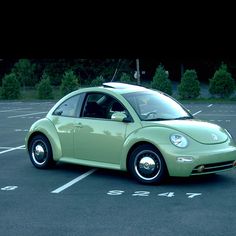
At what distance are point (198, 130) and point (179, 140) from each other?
1.47ft

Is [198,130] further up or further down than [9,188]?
further up

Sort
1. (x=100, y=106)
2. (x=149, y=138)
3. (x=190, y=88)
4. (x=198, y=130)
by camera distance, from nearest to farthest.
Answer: (x=149, y=138) → (x=198, y=130) → (x=100, y=106) → (x=190, y=88)

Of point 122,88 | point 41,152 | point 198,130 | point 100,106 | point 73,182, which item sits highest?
point 122,88

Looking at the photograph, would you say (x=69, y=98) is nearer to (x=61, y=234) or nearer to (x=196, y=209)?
(x=196, y=209)

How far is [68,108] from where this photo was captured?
863 centimetres

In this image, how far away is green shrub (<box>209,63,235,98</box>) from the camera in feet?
140

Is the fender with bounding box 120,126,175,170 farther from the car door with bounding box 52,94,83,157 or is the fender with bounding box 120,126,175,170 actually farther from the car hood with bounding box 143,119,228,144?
the car door with bounding box 52,94,83,157

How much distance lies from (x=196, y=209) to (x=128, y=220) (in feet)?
3.27

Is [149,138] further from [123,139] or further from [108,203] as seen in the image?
[108,203]

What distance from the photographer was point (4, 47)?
3.76 ft

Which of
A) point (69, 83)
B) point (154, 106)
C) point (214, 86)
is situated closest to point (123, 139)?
point (154, 106)

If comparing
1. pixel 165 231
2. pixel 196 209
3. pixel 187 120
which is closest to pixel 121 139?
pixel 187 120

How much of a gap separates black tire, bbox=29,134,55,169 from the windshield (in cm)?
184

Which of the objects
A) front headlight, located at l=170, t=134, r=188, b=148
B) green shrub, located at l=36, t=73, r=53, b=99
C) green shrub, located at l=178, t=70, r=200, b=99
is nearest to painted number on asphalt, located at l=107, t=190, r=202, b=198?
front headlight, located at l=170, t=134, r=188, b=148
